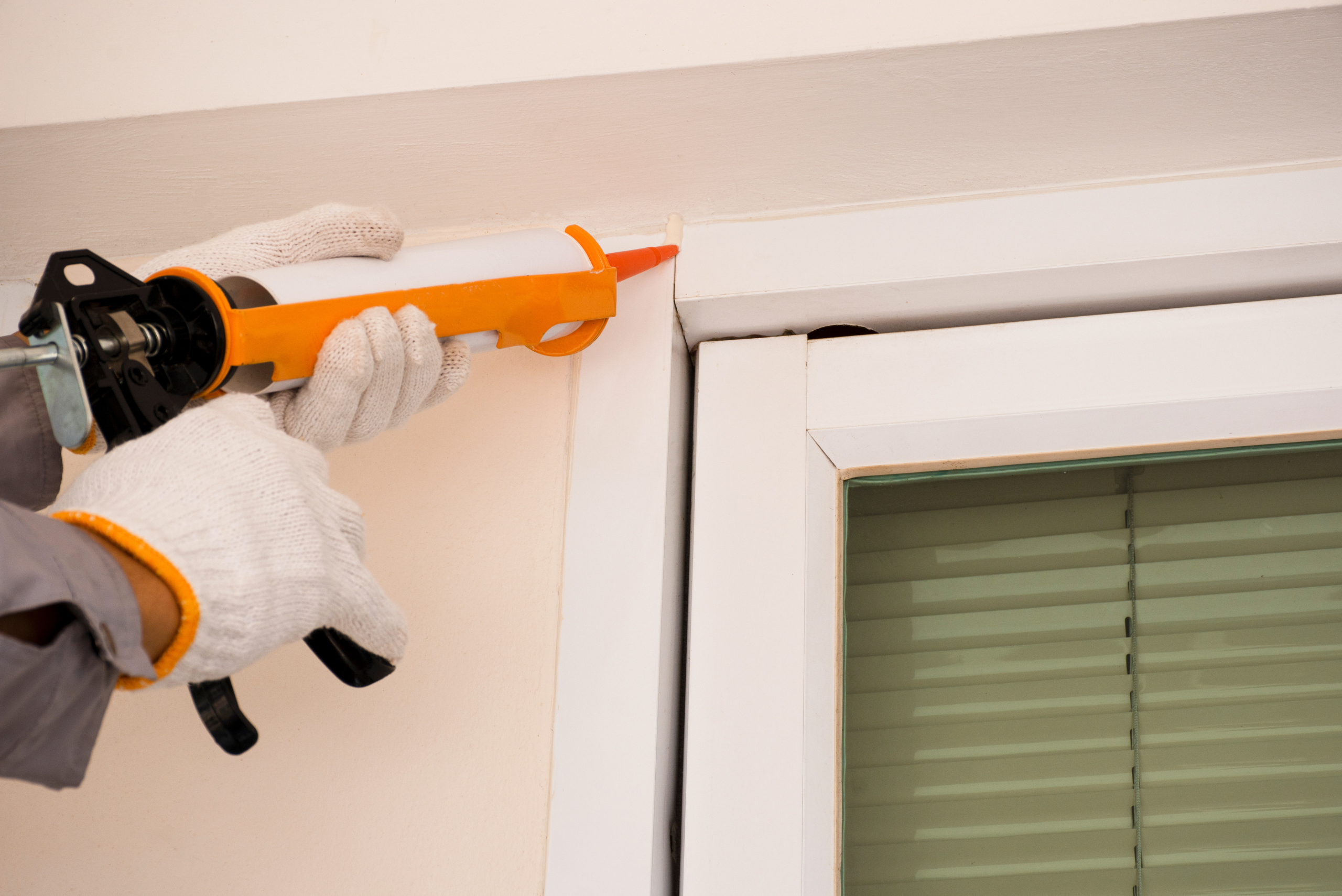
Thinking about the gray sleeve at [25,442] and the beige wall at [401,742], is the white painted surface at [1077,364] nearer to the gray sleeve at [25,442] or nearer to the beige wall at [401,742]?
the beige wall at [401,742]

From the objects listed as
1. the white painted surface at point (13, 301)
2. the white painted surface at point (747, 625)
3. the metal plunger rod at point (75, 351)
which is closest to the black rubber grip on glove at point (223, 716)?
the metal plunger rod at point (75, 351)

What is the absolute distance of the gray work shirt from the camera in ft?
1.41

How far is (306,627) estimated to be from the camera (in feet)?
1.87

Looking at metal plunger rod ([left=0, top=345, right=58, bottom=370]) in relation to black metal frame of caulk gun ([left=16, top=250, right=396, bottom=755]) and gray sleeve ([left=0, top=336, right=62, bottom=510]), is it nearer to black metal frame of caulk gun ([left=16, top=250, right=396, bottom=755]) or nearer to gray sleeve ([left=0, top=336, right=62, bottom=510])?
black metal frame of caulk gun ([left=16, top=250, right=396, bottom=755])

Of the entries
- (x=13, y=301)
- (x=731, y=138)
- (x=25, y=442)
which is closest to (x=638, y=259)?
(x=731, y=138)

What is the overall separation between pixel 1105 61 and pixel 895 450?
331 mm

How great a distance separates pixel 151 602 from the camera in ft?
1.60

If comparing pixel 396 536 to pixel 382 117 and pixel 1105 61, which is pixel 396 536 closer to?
pixel 382 117

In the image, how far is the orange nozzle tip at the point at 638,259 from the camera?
0.84 metres

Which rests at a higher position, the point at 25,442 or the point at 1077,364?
the point at 1077,364

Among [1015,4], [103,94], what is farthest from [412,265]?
[1015,4]

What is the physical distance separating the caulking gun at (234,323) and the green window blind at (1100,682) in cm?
37

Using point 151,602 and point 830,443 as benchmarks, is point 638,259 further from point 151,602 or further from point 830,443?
point 151,602

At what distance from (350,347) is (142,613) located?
23 cm
